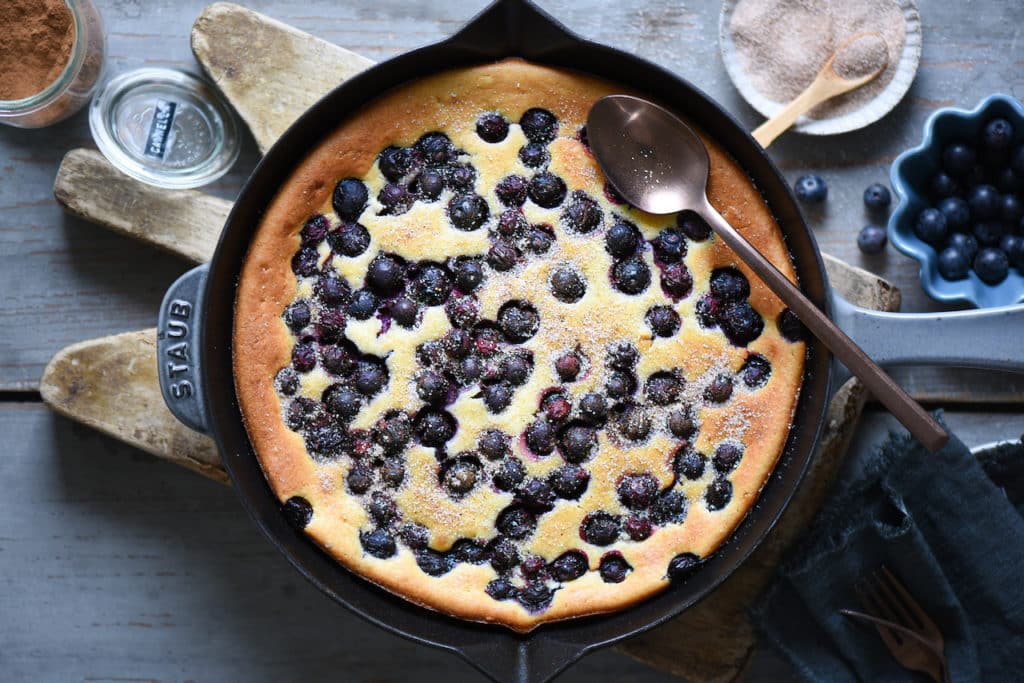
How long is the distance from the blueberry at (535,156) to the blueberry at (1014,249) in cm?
121

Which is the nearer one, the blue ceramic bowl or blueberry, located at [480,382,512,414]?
blueberry, located at [480,382,512,414]

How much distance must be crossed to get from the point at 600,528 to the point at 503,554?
0.72 feet

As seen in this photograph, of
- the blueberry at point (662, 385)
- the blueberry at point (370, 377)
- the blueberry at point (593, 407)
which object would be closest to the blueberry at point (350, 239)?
the blueberry at point (370, 377)

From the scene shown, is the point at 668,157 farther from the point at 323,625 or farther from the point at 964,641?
the point at 323,625

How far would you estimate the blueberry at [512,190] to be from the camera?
2.03 metres

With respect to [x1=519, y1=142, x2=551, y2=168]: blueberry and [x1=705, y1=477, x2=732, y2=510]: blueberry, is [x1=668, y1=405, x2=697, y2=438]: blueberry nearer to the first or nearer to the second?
[x1=705, y1=477, x2=732, y2=510]: blueberry

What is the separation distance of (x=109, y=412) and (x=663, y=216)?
4.68ft

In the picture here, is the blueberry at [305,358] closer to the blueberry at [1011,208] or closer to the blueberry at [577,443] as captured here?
the blueberry at [577,443]

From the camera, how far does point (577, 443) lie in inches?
78.6

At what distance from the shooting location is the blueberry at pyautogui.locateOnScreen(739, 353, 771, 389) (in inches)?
79.4

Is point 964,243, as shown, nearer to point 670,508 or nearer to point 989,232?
point 989,232

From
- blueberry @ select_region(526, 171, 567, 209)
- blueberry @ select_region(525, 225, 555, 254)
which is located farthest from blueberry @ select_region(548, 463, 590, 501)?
blueberry @ select_region(526, 171, 567, 209)

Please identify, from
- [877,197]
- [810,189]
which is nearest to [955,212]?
[877,197]

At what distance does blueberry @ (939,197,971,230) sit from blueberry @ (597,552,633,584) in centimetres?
119
